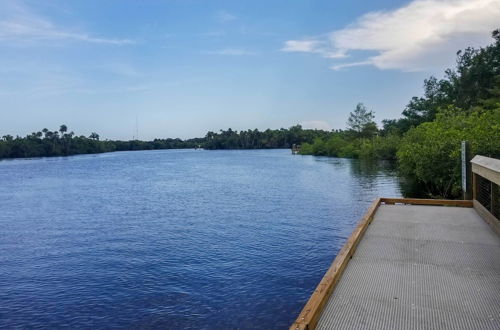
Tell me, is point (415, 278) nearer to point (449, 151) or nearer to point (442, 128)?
point (449, 151)

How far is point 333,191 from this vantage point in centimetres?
2072

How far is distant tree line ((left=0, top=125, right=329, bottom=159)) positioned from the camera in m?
113

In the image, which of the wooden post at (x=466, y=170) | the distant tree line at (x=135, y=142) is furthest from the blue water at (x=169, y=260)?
the distant tree line at (x=135, y=142)

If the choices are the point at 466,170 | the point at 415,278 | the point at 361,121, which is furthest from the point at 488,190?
the point at 361,121

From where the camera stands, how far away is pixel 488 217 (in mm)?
7230

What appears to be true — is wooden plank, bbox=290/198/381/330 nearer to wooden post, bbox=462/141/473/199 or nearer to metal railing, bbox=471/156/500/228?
metal railing, bbox=471/156/500/228

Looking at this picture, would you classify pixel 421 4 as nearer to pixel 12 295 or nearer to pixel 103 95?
pixel 12 295

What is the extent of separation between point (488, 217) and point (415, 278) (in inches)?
148

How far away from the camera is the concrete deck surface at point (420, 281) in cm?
338

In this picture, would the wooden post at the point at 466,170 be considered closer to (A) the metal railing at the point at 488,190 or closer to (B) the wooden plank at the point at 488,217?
(A) the metal railing at the point at 488,190

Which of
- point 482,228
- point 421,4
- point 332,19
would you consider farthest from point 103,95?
point 482,228

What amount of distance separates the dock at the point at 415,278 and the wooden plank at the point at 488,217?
0.02 meters

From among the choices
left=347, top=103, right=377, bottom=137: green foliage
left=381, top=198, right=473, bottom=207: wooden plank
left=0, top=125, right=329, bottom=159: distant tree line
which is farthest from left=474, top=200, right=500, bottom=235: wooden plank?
left=0, top=125, right=329, bottom=159: distant tree line

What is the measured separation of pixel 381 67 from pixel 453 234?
28210 mm
